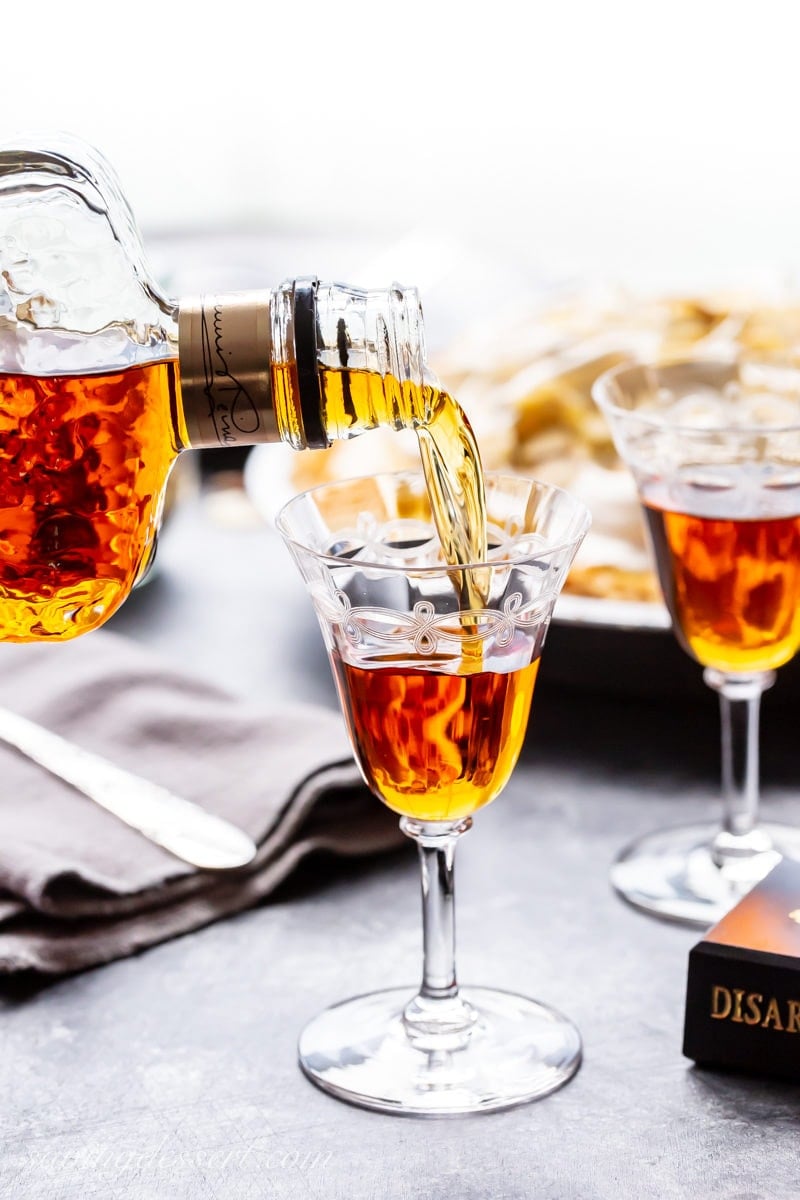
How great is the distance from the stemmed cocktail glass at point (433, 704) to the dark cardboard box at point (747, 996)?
0.10 metres

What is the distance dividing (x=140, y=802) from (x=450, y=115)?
2.80m

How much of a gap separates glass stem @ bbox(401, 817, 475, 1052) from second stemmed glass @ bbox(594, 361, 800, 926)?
0.23 meters

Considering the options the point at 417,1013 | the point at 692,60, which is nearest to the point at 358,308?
the point at 417,1013

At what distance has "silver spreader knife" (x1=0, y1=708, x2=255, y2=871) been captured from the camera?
1348 mm

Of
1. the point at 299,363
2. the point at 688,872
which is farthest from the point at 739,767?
the point at 299,363

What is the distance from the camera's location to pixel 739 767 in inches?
54.8

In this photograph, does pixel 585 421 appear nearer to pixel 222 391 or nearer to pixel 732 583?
pixel 732 583

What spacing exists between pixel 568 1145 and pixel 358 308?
0.55 metres

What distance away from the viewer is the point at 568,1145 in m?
1.03

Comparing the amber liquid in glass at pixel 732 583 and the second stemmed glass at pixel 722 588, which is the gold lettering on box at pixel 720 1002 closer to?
the second stemmed glass at pixel 722 588

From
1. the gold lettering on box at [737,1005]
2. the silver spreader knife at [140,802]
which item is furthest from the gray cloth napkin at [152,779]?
the gold lettering on box at [737,1005]

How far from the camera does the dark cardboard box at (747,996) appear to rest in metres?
1.07

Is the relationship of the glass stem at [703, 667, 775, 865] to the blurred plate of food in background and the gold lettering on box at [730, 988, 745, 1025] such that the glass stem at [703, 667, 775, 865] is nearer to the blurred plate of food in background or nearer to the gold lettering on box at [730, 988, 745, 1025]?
the blurred plate of food in background

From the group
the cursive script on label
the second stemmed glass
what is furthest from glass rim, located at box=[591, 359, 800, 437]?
the cursive script on label
